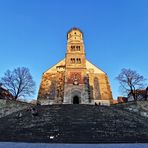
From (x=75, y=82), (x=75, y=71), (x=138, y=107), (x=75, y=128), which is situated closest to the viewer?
(x=75, y=128)

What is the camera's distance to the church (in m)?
35.5

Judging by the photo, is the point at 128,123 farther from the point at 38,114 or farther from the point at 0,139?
the point at 0,139

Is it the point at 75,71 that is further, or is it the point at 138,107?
the point at 75,71

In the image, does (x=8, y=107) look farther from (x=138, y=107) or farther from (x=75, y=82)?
(x=138, y=107)

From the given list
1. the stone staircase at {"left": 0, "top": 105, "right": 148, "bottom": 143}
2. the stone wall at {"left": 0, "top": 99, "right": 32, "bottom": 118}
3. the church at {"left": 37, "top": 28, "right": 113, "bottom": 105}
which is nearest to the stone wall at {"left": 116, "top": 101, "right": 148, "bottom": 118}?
the stone staircase at {"left": 0, "top": 105, "right": 148, "bottom": 143}

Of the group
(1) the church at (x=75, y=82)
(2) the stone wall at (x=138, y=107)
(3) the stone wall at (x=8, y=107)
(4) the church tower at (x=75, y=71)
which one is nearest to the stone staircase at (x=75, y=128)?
(2) the stone wall at (x=138, y=107)

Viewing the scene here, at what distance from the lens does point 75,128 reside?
15.8m

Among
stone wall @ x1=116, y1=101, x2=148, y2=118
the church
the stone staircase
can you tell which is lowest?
the stone staircase

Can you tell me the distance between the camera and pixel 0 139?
13.8 metres

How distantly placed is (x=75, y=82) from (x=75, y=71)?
8.68ft

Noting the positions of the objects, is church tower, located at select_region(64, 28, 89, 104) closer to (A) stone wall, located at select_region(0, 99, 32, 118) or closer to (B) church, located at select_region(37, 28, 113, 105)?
(B) church, located at select_region(37, 28, 113, 105)

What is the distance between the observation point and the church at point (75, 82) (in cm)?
3551

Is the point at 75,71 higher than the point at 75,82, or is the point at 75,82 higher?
the point at 75,71

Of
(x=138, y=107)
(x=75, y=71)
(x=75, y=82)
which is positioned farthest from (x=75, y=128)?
(x=75, y=71)
